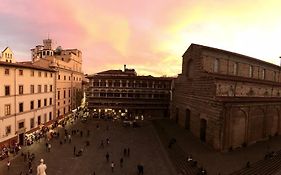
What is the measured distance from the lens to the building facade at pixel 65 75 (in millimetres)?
47078

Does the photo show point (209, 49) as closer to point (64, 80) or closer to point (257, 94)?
point (257, 94)

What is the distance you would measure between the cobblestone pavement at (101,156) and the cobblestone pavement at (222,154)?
3.48 m

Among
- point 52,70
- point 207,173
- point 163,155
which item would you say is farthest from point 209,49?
point 52,70

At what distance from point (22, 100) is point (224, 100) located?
93.4 feet

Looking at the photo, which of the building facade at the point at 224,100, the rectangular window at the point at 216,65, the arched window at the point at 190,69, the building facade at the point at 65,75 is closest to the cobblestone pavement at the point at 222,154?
the building facade at the point at 224,100

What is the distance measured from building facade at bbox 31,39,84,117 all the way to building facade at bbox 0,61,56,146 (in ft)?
13.7

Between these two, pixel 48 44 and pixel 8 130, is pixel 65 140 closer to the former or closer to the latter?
pixel 8 130

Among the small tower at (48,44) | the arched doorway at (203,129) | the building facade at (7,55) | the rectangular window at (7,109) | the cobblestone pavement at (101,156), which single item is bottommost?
the cobblestone pavement at (101,156)

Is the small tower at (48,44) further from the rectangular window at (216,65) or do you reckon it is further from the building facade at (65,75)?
the rectangular window at (216,65)

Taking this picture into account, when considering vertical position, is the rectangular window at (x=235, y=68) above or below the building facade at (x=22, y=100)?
above

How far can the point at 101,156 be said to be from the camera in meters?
28.4

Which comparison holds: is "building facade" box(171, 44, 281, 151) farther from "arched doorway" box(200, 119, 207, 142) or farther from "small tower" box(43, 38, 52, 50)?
"small tower" box(43, 38, 52, 50)

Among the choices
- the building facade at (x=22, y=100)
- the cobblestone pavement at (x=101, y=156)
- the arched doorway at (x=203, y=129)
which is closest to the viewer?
the cobblestone pavement at (x=101, y=156)

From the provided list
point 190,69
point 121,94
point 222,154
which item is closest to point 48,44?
point 121,94
